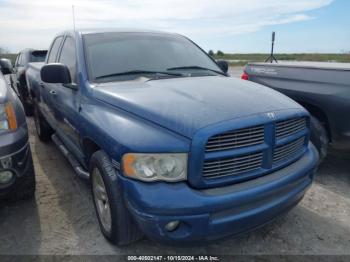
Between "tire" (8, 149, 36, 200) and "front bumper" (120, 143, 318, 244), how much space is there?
1405 mm

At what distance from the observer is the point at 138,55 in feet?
11.5

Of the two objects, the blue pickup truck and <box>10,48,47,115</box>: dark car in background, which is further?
<box>10,48,47,115</box>: dark car in background

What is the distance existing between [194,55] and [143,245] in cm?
220

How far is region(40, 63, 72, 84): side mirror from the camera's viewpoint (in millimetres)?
3301

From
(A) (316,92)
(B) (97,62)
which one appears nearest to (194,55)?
(B) (97,62)

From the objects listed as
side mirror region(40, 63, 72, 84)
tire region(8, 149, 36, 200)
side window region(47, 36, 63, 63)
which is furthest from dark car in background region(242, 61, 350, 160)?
tire region(8, 149, 36, 200)

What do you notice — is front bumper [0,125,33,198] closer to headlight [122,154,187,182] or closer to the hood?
the hood

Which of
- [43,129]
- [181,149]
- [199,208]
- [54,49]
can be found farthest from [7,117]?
[43,129]

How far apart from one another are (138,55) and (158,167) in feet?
5.43

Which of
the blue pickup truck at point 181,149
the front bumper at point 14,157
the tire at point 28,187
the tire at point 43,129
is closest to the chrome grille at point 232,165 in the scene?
the blue pickup truck at point 181,149

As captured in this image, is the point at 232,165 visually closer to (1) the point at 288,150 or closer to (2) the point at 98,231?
(1) the point at 288,150

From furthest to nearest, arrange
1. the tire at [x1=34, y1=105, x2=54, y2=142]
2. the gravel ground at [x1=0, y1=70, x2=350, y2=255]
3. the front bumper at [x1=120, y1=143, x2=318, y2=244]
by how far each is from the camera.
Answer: the tire at [x1=34, y1=105, x2=54, y2=142]
the gravel ground at [x1=0, y1=70, x2=350, y2=255]
the front bumper at [x1=120, y1=143, x2=318, y2=244]

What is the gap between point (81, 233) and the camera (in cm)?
304

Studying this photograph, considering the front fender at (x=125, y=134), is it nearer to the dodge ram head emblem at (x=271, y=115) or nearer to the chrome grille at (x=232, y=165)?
the chrome grille at (x=232, y=165)
